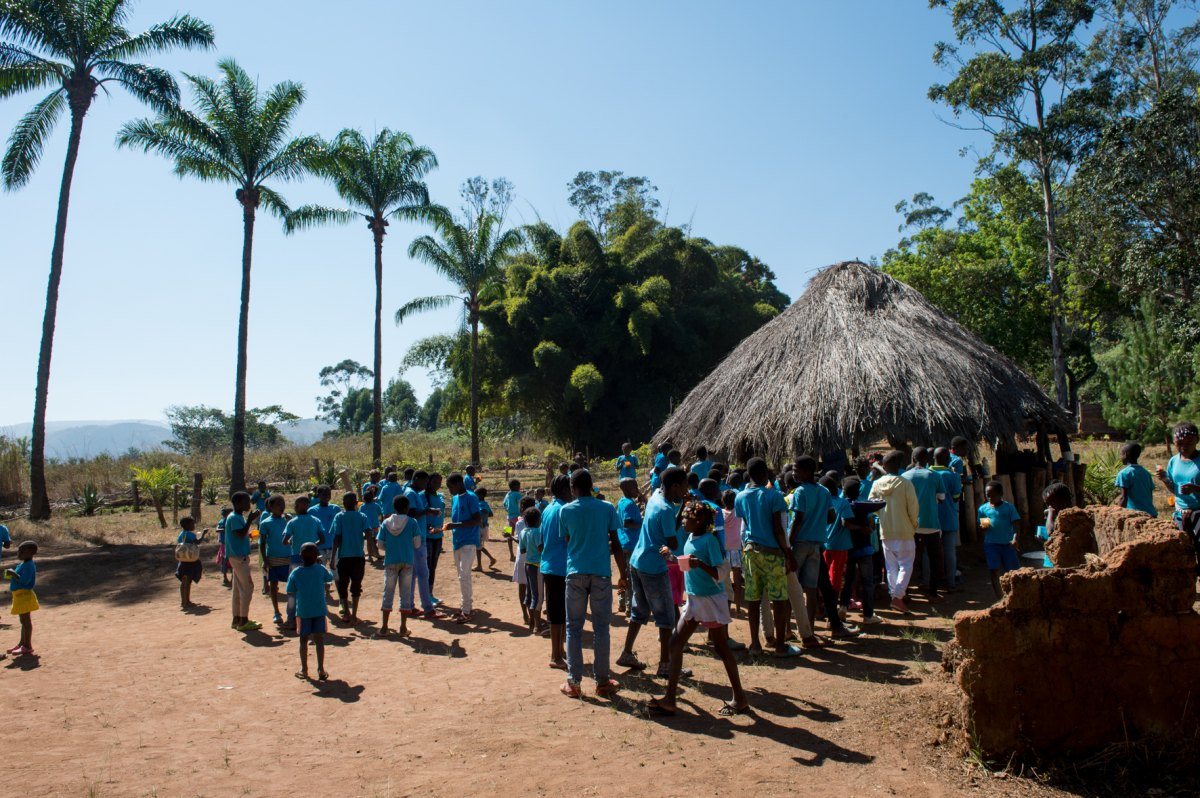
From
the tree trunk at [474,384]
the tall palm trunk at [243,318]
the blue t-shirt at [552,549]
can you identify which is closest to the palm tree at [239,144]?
the tall palm trunk at [243,318]

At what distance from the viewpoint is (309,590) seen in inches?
283

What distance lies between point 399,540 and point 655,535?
3.54m

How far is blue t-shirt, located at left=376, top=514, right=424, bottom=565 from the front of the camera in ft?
28.1

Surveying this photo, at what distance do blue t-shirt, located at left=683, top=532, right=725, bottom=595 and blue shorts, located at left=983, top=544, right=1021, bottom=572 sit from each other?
366 cm

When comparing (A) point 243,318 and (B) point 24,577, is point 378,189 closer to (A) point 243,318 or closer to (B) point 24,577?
(A) point 243,318

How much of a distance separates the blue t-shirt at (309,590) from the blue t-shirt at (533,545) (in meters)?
2.07

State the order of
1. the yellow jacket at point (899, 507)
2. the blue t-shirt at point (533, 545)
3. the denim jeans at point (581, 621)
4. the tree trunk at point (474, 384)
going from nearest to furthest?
the denim jeans at point (581, 621) < the yellow jacket at point (899, 507) < the blue t-shirt at point (533, 545) < the tree trunk at point (474, 384)

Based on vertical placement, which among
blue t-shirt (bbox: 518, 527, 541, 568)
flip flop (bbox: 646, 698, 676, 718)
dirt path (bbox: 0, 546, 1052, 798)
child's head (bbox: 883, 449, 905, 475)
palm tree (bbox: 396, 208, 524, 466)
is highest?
palm tree (bbox: 396, 208, 524, 466)

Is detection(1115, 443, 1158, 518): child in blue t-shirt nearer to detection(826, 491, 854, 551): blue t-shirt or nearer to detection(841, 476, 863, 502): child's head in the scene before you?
detection(841, 476, 863, 502): child's head

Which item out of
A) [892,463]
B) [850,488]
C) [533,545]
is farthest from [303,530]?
[892,463]

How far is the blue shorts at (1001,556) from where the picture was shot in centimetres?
782

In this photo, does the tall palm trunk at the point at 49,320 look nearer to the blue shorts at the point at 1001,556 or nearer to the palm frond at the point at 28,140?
the palm frond at the point at 28,140

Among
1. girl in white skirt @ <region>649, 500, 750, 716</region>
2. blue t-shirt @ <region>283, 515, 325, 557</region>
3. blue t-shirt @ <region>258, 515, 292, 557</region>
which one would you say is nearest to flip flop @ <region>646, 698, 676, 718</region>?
girl in white skirt @ <region>649, 500, 750, 716</region>

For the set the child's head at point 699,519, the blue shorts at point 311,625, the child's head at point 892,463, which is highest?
the child's head at point 892,463
